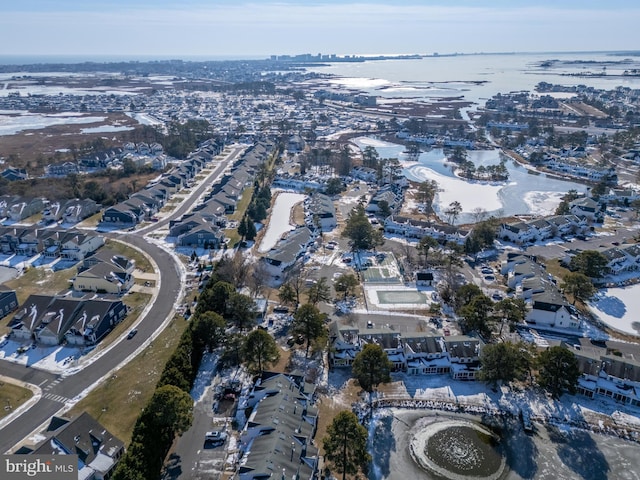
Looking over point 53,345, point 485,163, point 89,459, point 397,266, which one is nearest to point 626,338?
point 397,266

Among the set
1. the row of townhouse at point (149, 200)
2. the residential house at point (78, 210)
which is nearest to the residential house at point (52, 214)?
the residential house at point (78, 210)

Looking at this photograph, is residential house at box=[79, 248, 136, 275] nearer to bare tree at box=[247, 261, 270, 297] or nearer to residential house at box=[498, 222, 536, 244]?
bare tree at box=[247, 261, 270, 297]

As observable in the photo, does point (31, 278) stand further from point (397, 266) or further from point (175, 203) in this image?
point (397, 266)

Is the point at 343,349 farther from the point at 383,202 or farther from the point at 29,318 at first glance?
the point at 383,202

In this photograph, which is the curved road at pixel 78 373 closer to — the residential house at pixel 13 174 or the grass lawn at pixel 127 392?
the grass lawn at pixel 127 392

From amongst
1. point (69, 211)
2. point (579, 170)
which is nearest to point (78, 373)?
point (69, 211)

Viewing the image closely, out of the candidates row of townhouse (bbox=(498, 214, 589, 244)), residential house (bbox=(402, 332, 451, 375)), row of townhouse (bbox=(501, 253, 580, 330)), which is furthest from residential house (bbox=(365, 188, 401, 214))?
residential house (bbox=(402, 332, 451, 375))
